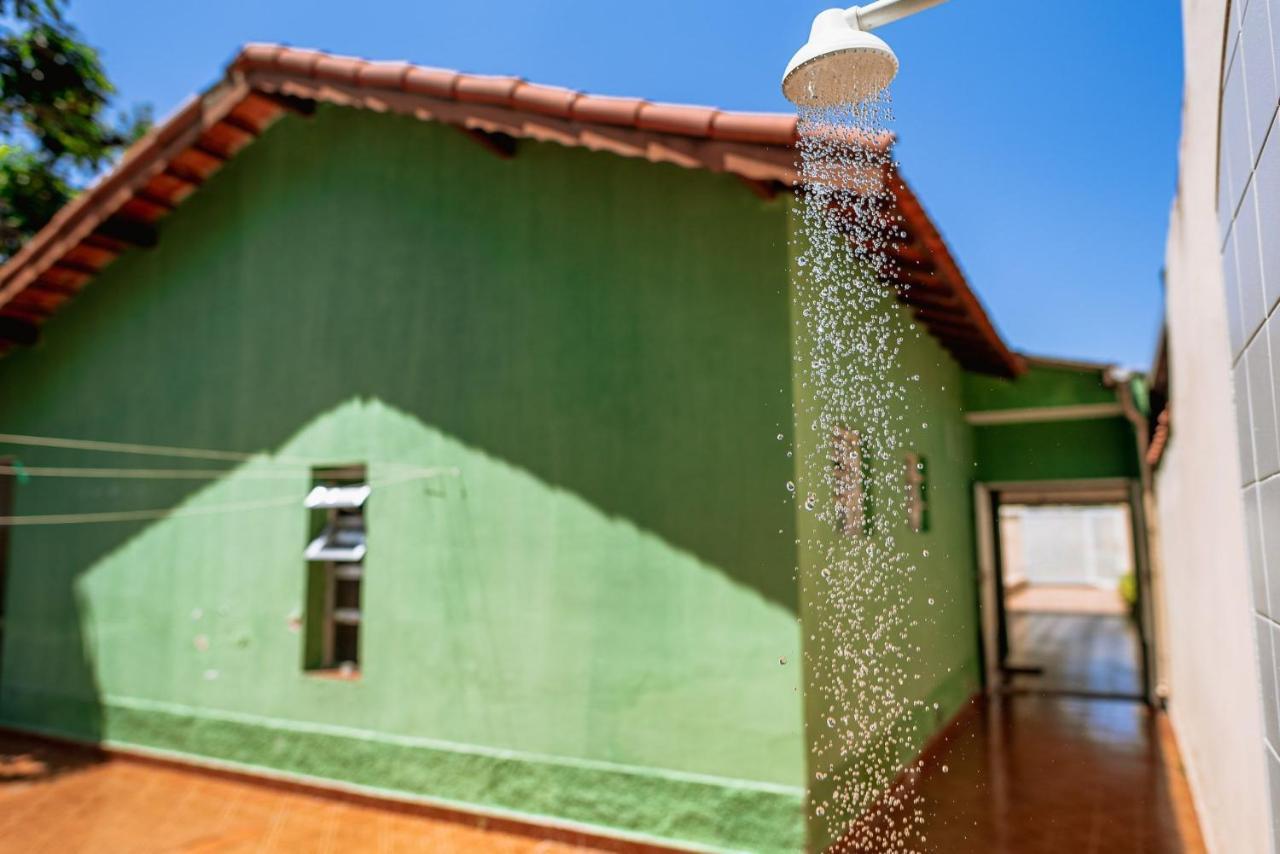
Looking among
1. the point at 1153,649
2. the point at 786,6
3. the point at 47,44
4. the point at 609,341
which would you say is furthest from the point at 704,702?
the point at 47,44

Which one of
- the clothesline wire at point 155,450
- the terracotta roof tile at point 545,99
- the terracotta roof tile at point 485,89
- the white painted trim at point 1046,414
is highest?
the terracotta roof tile at point 485,89

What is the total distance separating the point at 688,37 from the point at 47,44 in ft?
27.0

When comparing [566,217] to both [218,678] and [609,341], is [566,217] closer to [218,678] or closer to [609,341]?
[609,341]

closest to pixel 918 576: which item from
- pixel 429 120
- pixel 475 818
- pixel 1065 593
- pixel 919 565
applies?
pixel 919 565

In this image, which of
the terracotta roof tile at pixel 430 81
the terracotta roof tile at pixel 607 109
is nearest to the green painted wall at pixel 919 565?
the terracotta roof tile at pixel 607 109

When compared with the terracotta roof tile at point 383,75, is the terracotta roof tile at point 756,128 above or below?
below

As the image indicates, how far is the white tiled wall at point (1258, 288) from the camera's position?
63.6 inches

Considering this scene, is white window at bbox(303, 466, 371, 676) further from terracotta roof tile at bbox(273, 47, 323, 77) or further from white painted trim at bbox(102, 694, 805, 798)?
terracotta roof tile at bbox(273, 47, 323, 77)

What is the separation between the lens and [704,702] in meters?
5.16

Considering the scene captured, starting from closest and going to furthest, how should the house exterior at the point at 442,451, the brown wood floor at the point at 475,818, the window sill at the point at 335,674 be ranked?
1. the house exterior at the point at 442,451
2. the brown wood floor at the point at 475,818
3. the window sill at the point at 335,674

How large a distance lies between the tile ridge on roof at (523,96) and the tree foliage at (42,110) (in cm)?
330

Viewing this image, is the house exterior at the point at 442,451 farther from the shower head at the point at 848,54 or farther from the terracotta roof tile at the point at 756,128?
the shower head at the point at 848,54

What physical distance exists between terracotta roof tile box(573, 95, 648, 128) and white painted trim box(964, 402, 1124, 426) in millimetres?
6723

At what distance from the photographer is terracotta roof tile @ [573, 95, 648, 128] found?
490 cm
